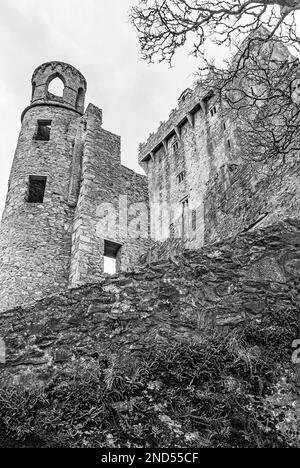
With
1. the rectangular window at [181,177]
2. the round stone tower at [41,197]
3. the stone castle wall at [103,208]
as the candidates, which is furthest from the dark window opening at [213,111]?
the stone castle wall at [103,208]

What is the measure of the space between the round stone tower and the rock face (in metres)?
6.20

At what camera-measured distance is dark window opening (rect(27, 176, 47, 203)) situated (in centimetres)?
1095

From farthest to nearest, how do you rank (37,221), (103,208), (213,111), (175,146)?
(175,146), (213,111), (103,208), (37,221)

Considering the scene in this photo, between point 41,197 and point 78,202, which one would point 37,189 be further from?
point 78,202

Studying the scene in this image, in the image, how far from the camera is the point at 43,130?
12.4 meters

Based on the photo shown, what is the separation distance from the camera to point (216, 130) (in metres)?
23.4

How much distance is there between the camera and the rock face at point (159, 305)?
108 inches

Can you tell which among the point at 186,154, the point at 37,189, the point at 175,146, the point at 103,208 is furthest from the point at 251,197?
the point at 175,146

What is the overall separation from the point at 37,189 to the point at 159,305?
8.83m

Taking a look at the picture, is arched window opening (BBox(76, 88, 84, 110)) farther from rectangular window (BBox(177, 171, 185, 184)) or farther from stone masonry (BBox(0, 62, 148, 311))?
rectangular window (BBox(177, 171, 185, 184))

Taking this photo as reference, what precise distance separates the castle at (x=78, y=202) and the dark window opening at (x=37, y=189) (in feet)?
0.09

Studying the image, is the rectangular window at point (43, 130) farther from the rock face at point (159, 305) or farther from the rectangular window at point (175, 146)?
the rectangular window at point (175, 146)
